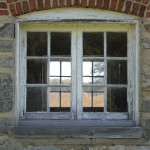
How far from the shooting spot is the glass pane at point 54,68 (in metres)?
5.57

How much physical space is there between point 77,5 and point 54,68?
90cm

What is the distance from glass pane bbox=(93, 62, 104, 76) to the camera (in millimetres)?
5590

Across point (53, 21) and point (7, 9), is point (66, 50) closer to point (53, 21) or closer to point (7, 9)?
point (53, 21)

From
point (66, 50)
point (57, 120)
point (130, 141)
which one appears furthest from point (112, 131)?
point (66, 50)

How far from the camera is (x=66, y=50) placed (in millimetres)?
5578

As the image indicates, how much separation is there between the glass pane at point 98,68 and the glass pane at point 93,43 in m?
0.13

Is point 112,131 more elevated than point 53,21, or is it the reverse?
point 53,21

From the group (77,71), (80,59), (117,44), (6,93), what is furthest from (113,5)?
(6,93)

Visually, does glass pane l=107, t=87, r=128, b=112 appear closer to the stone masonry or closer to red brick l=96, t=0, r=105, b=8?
the stone masonry

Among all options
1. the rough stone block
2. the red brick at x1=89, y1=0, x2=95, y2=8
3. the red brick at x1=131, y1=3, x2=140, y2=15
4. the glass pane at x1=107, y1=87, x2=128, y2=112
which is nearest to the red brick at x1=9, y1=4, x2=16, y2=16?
the rough stone block

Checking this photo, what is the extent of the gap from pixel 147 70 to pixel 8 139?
6.52 feet

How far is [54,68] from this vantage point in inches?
219

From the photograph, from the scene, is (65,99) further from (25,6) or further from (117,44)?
(25,6)

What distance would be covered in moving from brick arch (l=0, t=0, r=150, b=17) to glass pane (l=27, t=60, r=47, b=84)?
70cm
